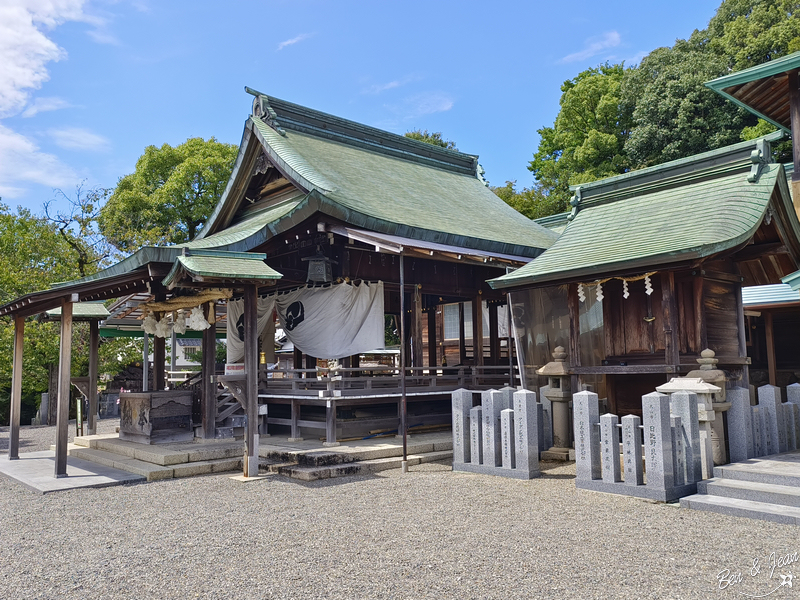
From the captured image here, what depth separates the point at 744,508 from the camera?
6105 millimetres

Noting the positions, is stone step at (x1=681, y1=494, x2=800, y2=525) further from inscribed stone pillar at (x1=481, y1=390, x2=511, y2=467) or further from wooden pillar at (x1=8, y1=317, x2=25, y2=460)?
wooden pillar at (x1=8, y1=317, x2=25, y2=460)

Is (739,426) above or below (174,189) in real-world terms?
below

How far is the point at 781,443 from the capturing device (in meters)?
8.34

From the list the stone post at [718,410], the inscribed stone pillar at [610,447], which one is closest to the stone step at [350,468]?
the inscribed stone pillar at [610,447]

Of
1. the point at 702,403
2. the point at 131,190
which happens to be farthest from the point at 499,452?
the point at 131,190

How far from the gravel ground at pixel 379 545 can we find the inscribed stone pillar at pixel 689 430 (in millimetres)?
640

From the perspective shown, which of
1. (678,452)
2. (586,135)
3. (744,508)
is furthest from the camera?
(586,135)

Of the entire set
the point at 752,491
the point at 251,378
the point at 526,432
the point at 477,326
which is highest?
the point at 477,326

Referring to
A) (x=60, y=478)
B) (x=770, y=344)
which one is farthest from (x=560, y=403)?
(x=60, y=478)

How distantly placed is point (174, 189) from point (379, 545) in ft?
79.4

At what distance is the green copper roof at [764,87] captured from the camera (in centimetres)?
931

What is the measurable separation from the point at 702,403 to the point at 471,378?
603 centimetres

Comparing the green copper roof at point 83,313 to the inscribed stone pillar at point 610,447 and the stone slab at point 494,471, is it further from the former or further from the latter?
the inscribed stone pillar at point 610,447

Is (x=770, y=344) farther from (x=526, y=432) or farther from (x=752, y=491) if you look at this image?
(x=752, y=491)
